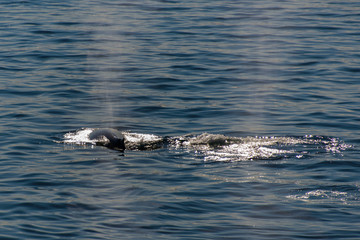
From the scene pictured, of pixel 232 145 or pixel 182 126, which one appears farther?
pixel 182 126

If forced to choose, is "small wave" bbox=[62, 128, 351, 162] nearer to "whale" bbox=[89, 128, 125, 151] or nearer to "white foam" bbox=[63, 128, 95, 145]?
"white foam" bbox=[63, 128, 95, 145]

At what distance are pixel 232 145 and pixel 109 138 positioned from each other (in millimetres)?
2524

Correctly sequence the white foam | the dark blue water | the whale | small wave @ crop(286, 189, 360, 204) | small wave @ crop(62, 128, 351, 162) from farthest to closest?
1. the white foam
2. the whale
3. small wave @ crop(62, 128, 351, 162)
4. small wave @ crop(286, 189, 360, 204)
5. the dark blue water

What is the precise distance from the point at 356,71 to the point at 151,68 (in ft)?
20.2

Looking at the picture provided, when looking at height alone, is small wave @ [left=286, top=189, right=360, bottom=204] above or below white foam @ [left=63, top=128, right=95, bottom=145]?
below

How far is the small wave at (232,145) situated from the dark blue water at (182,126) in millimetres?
41

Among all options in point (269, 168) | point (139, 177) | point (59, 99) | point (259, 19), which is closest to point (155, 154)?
point (139, 177)

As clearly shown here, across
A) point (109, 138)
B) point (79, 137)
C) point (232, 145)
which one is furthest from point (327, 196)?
point (79, 137)

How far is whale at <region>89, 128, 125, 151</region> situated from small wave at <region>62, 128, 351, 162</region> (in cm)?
11

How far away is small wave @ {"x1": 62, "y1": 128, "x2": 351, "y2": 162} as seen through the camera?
508 inches

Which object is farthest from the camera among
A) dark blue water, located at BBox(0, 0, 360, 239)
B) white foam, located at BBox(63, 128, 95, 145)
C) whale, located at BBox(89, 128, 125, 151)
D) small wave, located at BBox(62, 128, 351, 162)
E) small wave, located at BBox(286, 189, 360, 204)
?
white foam, located at BBox(63, 128, 95, 145)

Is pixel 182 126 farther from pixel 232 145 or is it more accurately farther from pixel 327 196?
pixel 327 196

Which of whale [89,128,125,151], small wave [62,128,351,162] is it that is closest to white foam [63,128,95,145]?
small wave [62,128,351,162]

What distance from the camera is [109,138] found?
13711 mm
